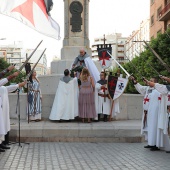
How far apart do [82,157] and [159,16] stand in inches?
1841

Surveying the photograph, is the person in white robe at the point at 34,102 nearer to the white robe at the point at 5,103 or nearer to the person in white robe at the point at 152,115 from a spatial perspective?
the white robe at the point at 5,103

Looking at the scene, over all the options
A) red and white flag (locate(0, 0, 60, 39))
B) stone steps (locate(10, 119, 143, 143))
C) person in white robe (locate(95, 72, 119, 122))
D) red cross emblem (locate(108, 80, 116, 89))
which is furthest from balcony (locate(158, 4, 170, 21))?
red and white flag (locate(0, 0, 60, 39))

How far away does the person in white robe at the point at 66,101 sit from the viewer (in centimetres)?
1282

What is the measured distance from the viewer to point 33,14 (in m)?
10.5

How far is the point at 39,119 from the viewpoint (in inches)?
521

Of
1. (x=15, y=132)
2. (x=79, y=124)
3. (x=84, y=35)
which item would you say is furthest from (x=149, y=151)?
(x=84, y=35)

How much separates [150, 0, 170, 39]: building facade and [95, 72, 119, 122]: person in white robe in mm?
36807

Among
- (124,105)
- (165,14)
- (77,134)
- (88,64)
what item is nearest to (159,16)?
(165,14)

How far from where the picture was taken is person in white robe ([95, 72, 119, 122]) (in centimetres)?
1311

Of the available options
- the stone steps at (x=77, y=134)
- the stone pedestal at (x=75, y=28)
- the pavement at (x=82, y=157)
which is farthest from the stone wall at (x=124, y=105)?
the stone pedestal at (x=75, y=28)

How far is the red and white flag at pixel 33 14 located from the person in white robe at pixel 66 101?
267 centimetres

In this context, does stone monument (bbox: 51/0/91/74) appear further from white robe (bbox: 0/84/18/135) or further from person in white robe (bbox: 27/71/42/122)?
white robe (bbox: 0/84/18/135)

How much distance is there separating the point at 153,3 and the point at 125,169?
182ft

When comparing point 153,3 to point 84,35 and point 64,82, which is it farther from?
point 64,82
